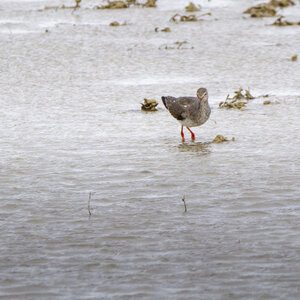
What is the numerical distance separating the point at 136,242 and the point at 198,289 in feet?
3.69

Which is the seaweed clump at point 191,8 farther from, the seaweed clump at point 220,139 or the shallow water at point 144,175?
the seaweed clump at point 220,139

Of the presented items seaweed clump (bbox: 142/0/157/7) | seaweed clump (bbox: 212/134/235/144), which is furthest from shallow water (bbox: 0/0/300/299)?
seaweed clump (bbox: 142/0/157/7)

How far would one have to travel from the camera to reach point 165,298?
5.42m

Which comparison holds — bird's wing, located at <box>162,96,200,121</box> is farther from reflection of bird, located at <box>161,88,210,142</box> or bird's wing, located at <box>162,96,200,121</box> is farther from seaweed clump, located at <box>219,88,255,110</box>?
seaweed clump, located at <box>219,88,255,110</box>

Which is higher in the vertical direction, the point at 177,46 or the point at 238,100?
the point at 238,100

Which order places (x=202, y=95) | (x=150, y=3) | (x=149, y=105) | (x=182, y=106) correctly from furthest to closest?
(x=150, y=3), (x=149, y=105), (x=202, y=95), (x=182, y=106)

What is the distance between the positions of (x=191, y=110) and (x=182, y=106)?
0.36m

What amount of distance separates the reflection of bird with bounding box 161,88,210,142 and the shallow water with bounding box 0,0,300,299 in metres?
0.27

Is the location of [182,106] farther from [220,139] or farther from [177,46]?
[177,46]

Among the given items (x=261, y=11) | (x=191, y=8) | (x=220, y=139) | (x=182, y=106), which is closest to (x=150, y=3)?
(x=191, y=8)

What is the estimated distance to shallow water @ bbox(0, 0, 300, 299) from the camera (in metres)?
5.85

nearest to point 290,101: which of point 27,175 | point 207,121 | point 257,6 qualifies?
point 207,121

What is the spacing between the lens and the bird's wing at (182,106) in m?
11.2

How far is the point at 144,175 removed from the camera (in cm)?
888
